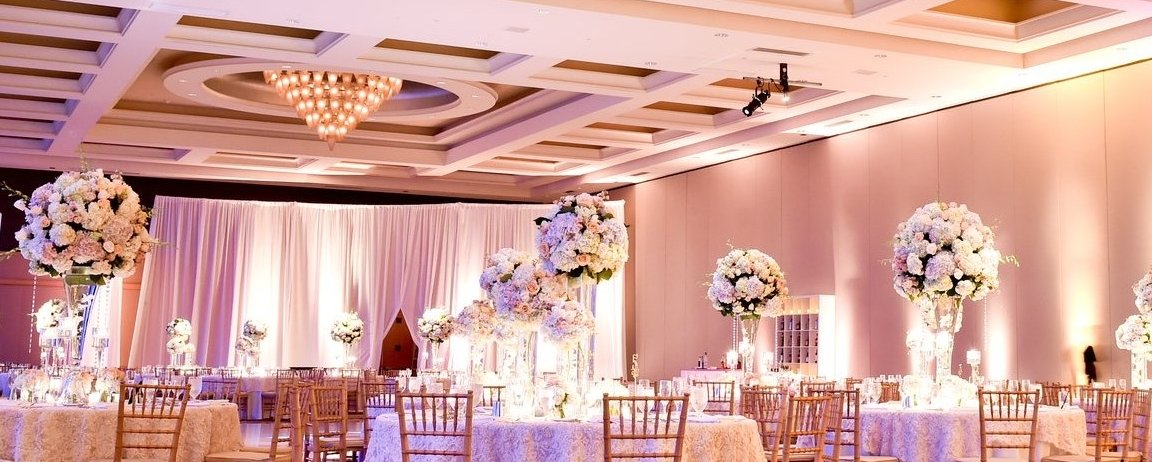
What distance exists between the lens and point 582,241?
19.5 ft

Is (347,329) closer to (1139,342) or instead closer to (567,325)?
(1139,342)

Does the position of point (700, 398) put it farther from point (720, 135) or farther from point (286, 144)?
point (286, 144)

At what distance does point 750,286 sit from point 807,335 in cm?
482

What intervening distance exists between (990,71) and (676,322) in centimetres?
757

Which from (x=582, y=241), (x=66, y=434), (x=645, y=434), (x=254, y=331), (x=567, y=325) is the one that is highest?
(x=582, y=241)

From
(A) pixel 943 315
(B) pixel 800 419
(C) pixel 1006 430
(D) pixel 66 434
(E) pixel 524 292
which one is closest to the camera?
(E) pixel 524 292

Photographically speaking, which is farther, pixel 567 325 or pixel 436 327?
pixel 436 327

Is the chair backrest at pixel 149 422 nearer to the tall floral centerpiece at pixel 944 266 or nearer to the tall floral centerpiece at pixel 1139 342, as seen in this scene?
the tall floral centerpiece at pixel 944 266

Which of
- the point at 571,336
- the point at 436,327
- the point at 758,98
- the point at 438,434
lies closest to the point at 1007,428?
the point at 571,336

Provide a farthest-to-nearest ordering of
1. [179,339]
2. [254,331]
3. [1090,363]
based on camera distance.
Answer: [254,331] → [179,339] → [1090,363]

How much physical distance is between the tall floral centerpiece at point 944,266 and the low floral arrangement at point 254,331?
414 inches

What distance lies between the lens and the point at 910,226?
8.28 meters

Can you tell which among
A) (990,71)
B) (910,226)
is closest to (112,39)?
(910,226)

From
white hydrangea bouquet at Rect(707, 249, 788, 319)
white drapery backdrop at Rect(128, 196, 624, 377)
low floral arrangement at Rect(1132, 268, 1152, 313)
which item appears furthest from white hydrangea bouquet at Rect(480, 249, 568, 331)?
white drapery backdrop at Rect(128, 196, 624, 377)
